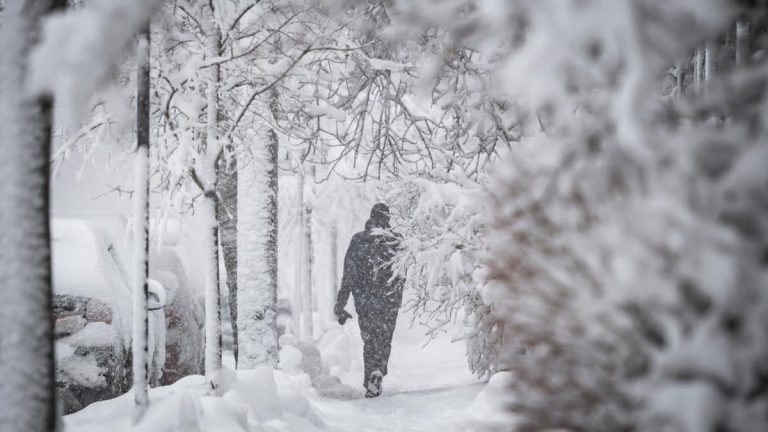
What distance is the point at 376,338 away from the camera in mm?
7707

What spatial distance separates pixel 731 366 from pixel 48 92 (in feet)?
7.36

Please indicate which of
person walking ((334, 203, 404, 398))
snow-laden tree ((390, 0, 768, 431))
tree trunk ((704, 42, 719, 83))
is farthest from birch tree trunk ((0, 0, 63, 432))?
person walking ((334, 203, 404, 398))

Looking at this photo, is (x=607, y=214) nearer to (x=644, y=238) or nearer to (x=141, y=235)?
(x=644, y=238)

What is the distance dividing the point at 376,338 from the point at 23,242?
19.6 ft

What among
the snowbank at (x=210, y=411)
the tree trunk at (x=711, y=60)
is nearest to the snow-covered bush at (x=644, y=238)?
the tree trunk at (x=711, y=60)

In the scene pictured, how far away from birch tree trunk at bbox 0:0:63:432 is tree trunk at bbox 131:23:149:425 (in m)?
1.01

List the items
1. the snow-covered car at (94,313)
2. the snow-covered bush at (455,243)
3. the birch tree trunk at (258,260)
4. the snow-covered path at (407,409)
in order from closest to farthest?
the snow-covered car at (94,313) < the snow-covered bush at (455,243) < the snow-covered path at (407,409) < the birch tree trunk at (258,260)

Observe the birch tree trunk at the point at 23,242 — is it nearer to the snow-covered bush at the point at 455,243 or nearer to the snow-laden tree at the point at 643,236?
the snow-laden tree at the point at 643,236

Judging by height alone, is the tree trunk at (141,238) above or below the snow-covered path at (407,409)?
above

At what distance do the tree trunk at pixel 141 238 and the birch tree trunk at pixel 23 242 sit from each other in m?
1.01

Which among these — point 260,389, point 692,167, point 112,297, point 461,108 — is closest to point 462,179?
point 461,108

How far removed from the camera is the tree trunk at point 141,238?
10.3 feet

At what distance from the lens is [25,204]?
2.10 meters

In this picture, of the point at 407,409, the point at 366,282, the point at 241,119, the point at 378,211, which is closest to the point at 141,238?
the point at 241,119
